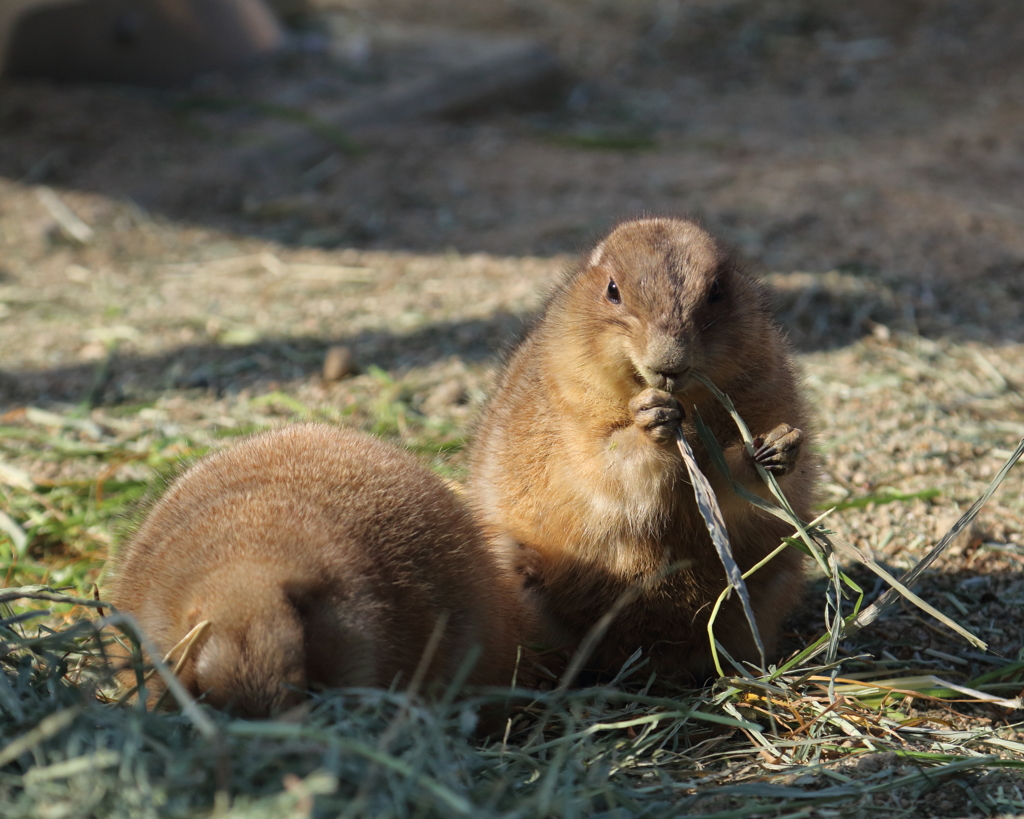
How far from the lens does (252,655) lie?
2777mm

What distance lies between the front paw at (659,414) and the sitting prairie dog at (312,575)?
73 cm

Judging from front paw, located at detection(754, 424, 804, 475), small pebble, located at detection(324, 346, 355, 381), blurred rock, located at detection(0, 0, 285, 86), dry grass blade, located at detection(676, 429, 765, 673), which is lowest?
small pebble, located at detection(324, 346, 355, 381)

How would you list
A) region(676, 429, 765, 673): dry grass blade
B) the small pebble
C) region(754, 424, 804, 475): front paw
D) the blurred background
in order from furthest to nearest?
the blurred background < the small pebble < region(754, 424, 804, 475): front paw < region(676, 429, 765, 673): dry grass blade

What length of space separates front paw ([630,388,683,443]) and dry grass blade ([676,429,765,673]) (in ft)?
0.21

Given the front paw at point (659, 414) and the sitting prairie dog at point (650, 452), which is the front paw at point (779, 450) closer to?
the sitting prairie dog at point (650, 452)

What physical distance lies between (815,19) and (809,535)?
12.9 meters

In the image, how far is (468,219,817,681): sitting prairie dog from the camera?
3.76 m

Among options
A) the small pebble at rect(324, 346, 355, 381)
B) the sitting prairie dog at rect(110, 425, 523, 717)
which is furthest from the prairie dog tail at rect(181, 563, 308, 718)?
the small pebble at rect(324, 346, 355, 381)

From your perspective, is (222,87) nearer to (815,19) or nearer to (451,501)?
(815,19)

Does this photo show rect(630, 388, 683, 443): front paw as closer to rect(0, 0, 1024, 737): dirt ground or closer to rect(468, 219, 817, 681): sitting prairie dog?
rect(468, 219, 817, 681): sitting prairie dog

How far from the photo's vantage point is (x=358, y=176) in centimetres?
1015

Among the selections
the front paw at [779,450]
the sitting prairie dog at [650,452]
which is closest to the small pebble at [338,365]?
the sitting prairie dog at [650,452]

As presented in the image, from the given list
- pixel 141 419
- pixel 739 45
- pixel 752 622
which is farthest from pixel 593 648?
pixel 739 45

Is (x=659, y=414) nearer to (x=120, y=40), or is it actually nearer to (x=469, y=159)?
(x=469, y=159)
